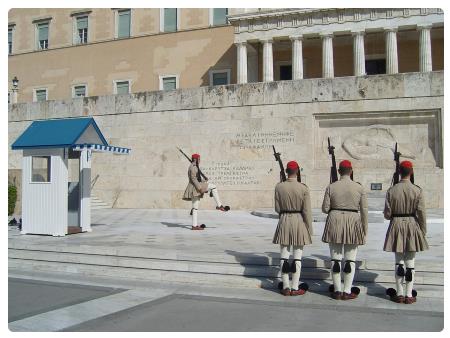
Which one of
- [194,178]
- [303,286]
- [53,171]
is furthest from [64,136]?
[303,286]

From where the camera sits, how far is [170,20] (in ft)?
124

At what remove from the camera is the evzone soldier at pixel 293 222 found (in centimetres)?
719

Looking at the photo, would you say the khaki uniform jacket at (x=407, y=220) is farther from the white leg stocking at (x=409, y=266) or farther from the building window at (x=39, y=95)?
the building window at (x=39, y=95)

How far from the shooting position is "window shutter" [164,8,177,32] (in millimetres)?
37531

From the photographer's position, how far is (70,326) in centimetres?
592

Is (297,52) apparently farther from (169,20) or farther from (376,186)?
(376,186)

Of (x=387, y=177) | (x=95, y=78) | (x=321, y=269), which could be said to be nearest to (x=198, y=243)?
(x=321, y=269)

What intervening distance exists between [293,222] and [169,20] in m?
33.3

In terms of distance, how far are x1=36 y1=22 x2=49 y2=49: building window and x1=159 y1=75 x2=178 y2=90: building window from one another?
12.3m

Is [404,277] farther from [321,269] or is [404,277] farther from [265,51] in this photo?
[265,51]

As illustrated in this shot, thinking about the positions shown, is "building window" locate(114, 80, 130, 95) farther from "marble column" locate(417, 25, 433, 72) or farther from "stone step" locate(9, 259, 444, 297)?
"stone step" locate(9, 259, 444, 297)

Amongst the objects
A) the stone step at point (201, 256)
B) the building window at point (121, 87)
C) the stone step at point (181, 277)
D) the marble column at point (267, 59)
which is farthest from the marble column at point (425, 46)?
the stone step at point (181, 277)

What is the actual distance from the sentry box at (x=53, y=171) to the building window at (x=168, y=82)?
25.5 meters

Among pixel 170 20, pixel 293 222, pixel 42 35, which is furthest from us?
pixel 42 35
